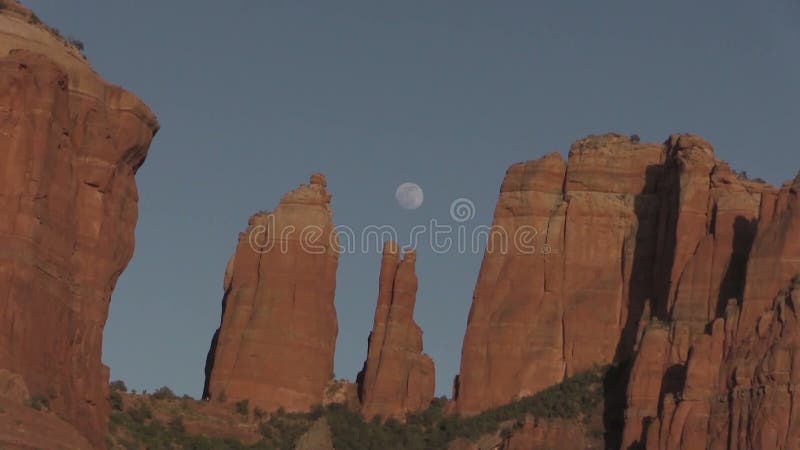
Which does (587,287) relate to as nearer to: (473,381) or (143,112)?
(473,381)

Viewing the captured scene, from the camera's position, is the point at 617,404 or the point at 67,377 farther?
the point at 617,404

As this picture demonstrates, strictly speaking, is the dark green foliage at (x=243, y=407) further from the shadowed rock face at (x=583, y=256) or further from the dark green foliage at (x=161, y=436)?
the shadowed rock face at (x=583, y=256)

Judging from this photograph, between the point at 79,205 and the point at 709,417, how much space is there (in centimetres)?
3378

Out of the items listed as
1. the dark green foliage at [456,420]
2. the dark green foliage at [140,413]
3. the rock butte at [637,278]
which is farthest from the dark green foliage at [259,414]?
the rock butte at [637,278]

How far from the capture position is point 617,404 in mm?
135375

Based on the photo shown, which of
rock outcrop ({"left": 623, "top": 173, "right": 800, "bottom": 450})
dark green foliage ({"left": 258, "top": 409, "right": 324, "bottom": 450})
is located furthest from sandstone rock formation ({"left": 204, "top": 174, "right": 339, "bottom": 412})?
rock outcrop ({"left": 623, "top": 173, "right": 800, "bottom": 450})

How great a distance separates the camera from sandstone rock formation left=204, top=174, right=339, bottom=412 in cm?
13950

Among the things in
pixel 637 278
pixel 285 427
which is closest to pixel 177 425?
pixel 285 427

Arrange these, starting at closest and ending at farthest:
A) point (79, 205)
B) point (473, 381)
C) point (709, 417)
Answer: point (79, 205) < point (709, 417) < point (473, 381)

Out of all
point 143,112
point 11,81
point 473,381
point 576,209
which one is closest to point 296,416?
point 473,381

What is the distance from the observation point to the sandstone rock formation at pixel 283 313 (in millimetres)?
139500

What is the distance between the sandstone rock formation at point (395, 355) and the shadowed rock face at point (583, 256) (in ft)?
9.71

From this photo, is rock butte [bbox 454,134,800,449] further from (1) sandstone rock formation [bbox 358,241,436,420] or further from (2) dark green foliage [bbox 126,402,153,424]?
(2) dark green foliage [bbox 126,402,153,424]

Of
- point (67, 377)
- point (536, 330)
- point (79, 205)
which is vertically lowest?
point (67, 377)
